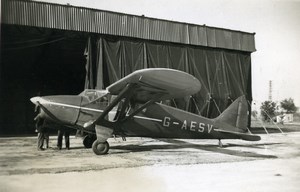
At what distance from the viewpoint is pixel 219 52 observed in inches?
559

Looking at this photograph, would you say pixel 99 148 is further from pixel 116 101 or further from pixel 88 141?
pixel 88 141

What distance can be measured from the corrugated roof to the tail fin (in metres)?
5.20

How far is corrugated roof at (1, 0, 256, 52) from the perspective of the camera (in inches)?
377

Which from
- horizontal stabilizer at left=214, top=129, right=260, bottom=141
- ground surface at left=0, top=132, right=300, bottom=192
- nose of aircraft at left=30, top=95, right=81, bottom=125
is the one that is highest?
nose of aircraft at left=30, top=95, right=81, bottom=125

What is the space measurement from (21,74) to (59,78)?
268cm

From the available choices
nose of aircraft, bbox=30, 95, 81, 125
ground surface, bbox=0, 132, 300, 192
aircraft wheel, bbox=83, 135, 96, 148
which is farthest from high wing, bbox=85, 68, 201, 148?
aircraft wheel, bbox=83, 135, 96, 148

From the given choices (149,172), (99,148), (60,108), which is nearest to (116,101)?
(99,148)

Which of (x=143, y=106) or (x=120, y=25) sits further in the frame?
(x=120, y=25)

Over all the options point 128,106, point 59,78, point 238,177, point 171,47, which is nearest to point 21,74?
point 59,78

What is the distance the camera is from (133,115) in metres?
7.98

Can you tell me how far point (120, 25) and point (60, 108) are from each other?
17.6 ft

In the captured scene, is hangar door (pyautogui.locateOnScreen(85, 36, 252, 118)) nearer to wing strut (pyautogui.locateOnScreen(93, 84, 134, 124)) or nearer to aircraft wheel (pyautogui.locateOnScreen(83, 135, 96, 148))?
aircraft wheel (pyautogui.locateOnScreen(83, 135, 96, 148))

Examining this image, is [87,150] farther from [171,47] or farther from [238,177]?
[171,47]

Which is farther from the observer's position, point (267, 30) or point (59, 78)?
point (59, 78)
